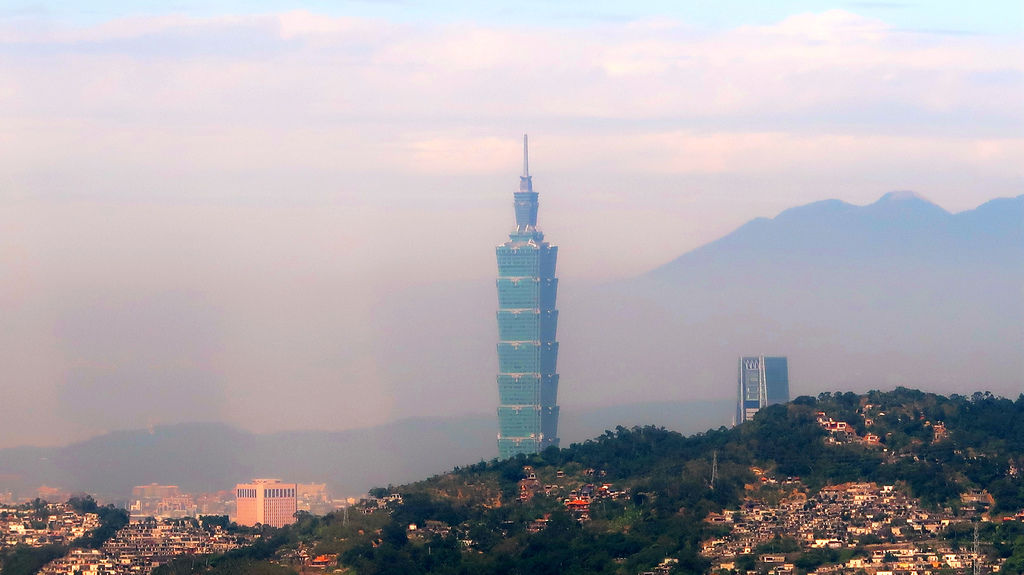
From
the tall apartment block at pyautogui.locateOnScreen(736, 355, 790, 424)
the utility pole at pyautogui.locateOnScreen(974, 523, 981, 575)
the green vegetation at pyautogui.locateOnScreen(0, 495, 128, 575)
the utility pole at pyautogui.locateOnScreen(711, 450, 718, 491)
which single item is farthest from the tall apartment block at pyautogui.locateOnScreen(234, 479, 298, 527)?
the tall apartment block at pyautogui.locateOnScreen(736, 355, 790, 424)

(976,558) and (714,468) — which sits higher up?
(714,468)

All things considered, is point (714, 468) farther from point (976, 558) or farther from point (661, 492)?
point (976, 558)

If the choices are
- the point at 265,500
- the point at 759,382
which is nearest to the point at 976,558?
the point at 265,500

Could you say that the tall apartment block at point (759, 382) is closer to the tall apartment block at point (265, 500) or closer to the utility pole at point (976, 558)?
the tall apartment block at point (265, 500)

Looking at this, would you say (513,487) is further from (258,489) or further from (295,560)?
(258,489)

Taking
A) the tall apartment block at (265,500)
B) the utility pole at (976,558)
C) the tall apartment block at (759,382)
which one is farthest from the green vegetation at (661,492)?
the tall apartment block at (759,382)

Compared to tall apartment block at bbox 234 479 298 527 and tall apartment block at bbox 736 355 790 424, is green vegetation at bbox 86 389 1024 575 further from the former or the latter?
tall apartment block at bbox 736 355 790 424

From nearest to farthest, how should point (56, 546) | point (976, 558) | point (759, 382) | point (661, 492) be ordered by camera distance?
point (976, 558), point (661, 492), point (56, 546), point (759, 382)
